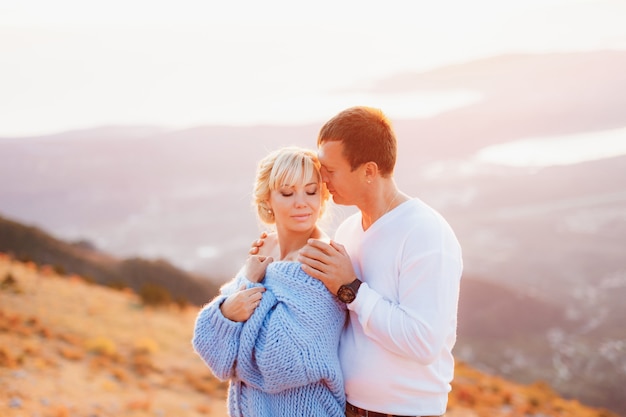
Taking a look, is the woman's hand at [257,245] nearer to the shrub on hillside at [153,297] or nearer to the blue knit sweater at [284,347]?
the blue knit sweater at [284,347]

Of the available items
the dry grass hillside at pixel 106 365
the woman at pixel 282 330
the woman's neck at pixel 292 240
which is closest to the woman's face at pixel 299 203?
the woman at pixel 282 330

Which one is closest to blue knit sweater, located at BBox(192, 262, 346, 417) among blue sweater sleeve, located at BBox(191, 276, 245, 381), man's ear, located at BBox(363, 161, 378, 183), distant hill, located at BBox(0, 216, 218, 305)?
blue sweater sleeve, located at BBox(191, 276, 245, 381)

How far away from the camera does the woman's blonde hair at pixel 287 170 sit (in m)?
3.28

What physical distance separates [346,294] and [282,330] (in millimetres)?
358

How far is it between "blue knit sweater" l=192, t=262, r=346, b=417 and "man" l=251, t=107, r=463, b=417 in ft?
0.34

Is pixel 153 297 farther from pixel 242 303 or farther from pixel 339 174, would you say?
pixel 339 174

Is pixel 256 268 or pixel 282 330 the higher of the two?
pixel 256 268

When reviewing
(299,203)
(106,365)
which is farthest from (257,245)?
(106,365)

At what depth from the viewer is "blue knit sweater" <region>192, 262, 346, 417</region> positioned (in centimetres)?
293

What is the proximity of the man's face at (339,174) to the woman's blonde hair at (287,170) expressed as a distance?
11cm

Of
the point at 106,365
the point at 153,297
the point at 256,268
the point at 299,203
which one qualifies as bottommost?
the point at 153,297

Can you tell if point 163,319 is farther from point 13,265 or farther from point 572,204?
point 572,204

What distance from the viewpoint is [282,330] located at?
2.95 meters

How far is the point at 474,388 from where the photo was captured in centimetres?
1481
